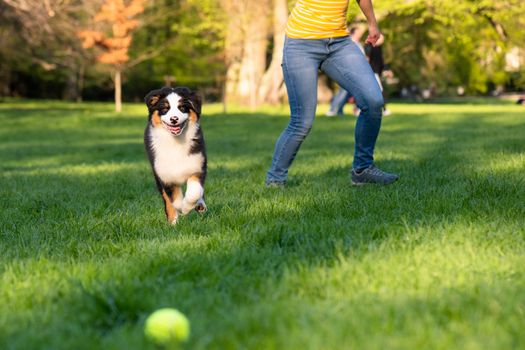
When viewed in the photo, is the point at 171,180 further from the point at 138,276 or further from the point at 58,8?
the point at 58,8

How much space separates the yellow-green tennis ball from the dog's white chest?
2498 millimetres

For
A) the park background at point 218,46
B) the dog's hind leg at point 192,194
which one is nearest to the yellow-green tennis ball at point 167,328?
the dog's hind leg at point 192,194

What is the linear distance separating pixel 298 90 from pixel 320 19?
0.63 m

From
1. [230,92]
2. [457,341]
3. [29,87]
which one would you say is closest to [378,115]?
[457,341]

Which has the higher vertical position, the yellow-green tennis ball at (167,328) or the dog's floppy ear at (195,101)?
the dog's floppy ear at (195,101)

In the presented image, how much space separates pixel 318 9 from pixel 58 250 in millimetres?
3191

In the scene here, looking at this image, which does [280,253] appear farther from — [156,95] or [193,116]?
[156,95]

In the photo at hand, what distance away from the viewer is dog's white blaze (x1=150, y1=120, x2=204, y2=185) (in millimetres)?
5066

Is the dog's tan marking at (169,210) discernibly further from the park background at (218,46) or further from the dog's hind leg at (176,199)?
the park background at (218,46)

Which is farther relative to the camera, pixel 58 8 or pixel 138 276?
pixel 58 8

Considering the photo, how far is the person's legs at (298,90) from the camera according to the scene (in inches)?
250

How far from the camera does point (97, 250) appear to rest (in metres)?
4.11

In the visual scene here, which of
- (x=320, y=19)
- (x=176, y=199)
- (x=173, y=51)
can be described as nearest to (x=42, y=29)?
(x=320, y=19)

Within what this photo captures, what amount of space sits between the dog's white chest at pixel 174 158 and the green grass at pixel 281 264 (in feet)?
1.11
